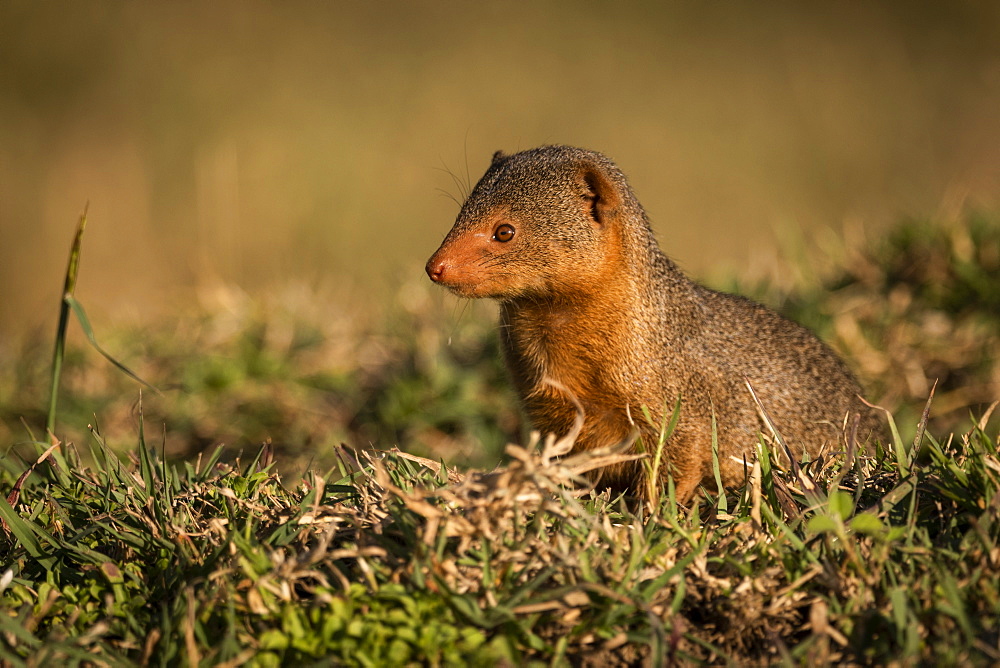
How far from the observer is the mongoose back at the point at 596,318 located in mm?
3221

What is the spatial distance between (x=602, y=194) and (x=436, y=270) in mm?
680

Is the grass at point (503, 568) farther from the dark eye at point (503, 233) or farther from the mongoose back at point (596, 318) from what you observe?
the dark eye at point (503, 233)

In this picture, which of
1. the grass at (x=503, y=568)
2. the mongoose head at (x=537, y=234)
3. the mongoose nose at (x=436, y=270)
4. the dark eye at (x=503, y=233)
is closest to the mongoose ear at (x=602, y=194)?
the mongoose head at (x=537, y=234)

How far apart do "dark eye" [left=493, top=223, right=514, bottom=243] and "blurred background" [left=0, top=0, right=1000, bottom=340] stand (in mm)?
3294

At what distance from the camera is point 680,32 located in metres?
11.3

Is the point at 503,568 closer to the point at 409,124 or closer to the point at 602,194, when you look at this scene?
the point at 602,194

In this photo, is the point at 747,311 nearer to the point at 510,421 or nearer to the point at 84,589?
the point at 510,421

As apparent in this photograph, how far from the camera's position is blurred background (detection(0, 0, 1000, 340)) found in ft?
25.0

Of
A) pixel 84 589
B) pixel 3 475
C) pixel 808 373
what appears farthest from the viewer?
pixel 808 373

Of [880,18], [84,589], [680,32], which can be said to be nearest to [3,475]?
[84,589]

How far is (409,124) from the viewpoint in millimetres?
9141

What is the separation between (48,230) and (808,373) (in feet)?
19.6

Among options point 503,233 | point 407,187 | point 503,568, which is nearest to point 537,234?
point 503,233

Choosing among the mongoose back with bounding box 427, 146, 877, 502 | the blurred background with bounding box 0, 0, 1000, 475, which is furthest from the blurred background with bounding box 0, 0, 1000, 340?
the mongoose back with bounding box 427, 146, 877, 502
